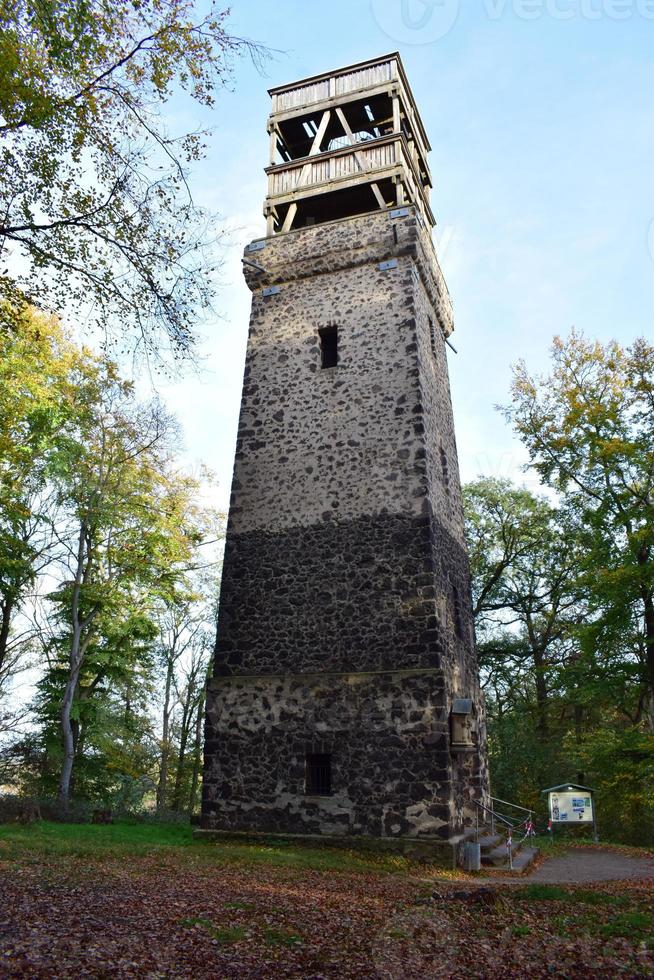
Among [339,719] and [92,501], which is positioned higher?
[92,501]

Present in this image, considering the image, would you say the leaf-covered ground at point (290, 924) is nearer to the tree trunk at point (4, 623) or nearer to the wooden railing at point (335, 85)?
the tree trunk at point (4, 623)

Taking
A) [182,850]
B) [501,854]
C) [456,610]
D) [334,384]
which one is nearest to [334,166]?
[334,384]

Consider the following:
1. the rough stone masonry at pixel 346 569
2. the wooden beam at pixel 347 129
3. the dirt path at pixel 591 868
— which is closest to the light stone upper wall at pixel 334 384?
the rough stone masonry at pixel 346 569

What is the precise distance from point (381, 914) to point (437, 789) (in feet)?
13.9

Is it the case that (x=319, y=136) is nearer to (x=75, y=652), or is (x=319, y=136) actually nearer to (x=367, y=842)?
(x=75, y=652)

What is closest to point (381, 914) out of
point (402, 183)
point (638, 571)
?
point (638, 571)

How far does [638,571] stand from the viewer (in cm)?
1709

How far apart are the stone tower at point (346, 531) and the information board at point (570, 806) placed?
3509mm

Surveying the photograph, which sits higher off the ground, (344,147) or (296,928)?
(344,147)

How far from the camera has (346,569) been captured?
41.4 feet

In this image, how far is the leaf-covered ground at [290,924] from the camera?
4918 millimetres

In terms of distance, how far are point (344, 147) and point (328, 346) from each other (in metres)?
4.94

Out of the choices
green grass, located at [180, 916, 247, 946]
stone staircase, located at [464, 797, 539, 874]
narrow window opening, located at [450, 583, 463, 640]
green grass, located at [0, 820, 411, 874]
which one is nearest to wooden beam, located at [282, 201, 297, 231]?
narrow window opening, located at [450, 583, 463, 640]

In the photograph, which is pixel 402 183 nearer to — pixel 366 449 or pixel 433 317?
pixel 433 317
